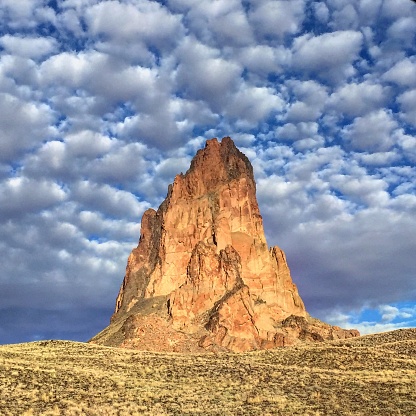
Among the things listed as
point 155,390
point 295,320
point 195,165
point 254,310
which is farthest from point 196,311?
point 155,390

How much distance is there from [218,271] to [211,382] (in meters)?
119

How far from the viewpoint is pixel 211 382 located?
1528 inches

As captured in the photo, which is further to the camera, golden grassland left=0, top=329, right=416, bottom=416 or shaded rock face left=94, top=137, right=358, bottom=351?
shaded rock face left=94, top=137, right=358, bottom=351

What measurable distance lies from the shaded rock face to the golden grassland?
2973 inches

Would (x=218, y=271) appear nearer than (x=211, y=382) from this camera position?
No

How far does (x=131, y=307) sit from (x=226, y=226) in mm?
38743

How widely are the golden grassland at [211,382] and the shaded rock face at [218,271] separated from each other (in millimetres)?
75505

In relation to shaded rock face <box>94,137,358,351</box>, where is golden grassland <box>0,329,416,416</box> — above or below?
below

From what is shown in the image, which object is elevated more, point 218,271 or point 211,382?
point 218,271

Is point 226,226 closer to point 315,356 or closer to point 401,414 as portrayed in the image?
point 315,356

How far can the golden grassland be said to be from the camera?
3169 centimetres

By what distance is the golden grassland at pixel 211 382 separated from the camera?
3169cm

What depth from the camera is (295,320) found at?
151500 millimetres

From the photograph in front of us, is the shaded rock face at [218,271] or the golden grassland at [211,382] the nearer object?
the golden grassland at [211,382]
